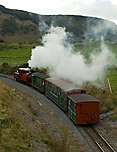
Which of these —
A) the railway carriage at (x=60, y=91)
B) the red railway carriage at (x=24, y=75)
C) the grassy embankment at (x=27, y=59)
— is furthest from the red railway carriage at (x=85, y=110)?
the red railway carriage at (x=24, y=75)

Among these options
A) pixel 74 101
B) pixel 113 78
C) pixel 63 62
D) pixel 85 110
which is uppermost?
pixel 63 62

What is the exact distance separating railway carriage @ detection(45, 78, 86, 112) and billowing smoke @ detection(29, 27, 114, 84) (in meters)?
3.47

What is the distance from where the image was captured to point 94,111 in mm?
31266

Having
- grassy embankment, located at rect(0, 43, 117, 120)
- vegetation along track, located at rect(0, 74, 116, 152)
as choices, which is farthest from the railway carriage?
vegetation along track, located at rect(0, 74, 116, 152)

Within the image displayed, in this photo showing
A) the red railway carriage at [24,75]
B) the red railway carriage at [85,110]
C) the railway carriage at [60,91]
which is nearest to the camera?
the red railway carriage at [85,110]

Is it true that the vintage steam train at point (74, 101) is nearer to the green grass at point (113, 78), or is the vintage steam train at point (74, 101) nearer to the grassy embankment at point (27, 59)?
the grassy embankment at point (27, 59)

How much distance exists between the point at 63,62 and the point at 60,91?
1357 centimetres

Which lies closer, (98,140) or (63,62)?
(98,140)

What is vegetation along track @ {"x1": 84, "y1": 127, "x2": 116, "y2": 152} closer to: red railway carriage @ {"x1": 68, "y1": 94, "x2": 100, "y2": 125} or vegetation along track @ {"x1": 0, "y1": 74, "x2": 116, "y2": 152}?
vegetation along track @ {"x1": 0, "y1": 74, "x2": 116, "y2": 152}

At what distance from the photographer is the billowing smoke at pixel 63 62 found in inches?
1843

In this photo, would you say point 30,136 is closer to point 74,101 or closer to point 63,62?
point 74,101

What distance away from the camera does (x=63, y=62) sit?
4972 cm

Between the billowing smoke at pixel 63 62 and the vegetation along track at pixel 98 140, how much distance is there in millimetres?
14347

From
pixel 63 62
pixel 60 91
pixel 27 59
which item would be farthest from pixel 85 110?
pixel 27 59
